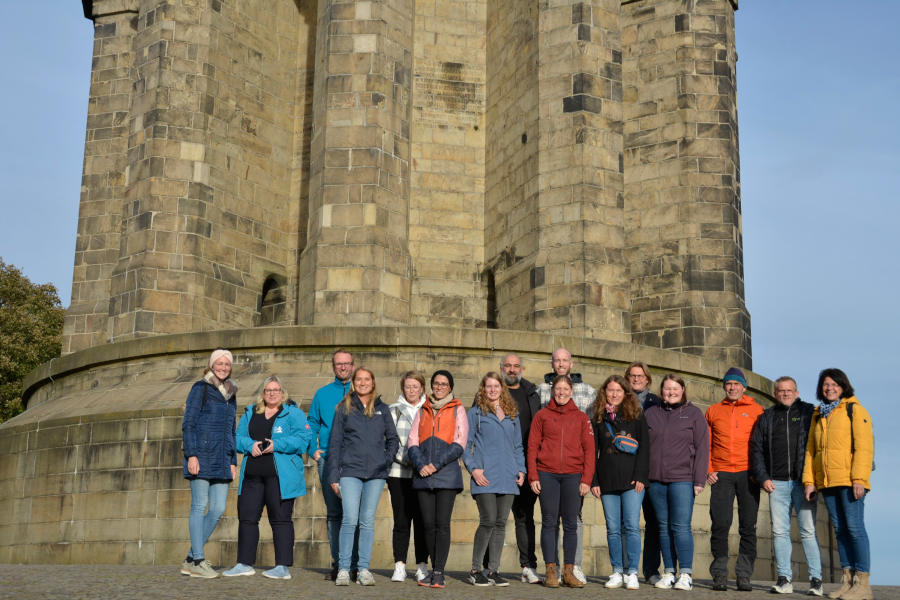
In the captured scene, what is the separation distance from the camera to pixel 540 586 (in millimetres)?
8891

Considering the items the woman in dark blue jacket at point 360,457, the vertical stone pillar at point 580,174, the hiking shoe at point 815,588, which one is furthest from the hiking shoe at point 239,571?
the vertical stone pillar at point 580,174

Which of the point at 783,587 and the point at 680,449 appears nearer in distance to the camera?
the point at 783,587

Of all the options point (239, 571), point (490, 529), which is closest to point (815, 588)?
point (490, 529)

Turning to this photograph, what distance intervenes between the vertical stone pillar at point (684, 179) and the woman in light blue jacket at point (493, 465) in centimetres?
1085

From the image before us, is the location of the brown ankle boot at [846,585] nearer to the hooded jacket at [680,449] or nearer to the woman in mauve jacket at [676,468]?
the woman in mauve jacket at [676,468]

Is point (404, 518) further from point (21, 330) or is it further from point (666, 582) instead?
point (21, 330)

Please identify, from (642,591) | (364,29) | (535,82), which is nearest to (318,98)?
(364,29)

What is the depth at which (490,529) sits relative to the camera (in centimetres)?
898

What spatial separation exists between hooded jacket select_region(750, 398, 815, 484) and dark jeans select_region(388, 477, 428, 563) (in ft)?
9.61

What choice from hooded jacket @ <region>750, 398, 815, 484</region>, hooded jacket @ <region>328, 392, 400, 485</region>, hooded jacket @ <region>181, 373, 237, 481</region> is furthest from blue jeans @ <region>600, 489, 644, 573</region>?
hooded jacket @ <region>181, 373, 237, 481</region>

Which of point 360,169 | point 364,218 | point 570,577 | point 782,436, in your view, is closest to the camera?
point 570,577

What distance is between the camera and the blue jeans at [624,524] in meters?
9.07

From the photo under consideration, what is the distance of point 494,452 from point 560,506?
76cm

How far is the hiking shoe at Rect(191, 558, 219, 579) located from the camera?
8.84m
